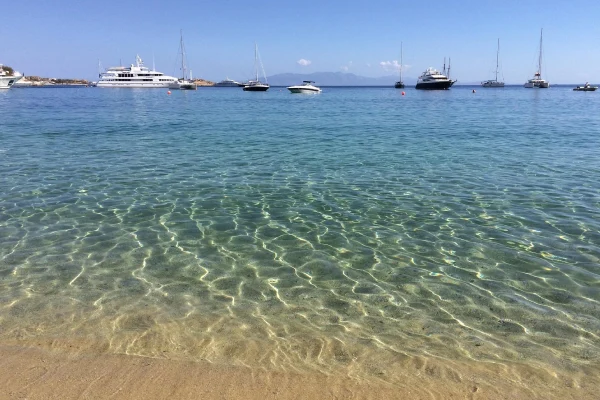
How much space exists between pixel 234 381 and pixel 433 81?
126164 mm

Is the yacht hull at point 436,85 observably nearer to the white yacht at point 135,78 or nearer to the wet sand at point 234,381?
the white yacht at point 135,78

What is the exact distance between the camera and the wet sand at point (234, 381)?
A: 3834 millimetres

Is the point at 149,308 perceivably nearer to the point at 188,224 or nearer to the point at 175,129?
the point at 188,224

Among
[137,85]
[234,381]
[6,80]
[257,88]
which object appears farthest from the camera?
[137,85]

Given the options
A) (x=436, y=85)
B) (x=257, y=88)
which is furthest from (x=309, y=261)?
(x=436, y=85)

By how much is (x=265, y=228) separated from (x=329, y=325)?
145 inches

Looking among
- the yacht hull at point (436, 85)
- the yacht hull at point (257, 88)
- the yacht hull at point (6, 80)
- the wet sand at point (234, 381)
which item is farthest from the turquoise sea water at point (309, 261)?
the yacht hull at point (6, 80)

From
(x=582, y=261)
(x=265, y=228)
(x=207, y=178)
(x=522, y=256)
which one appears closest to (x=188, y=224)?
(x=265, y=228)

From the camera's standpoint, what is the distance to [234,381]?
4.02 metres

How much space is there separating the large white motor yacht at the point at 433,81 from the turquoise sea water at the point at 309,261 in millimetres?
111695

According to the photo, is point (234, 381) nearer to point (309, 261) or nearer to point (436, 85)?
point (309, 261)

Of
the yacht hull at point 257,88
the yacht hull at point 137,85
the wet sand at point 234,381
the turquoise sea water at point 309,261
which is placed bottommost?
the wet sand at point 234,381

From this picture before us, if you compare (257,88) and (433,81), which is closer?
(433,81)

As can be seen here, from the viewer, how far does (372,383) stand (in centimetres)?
404
